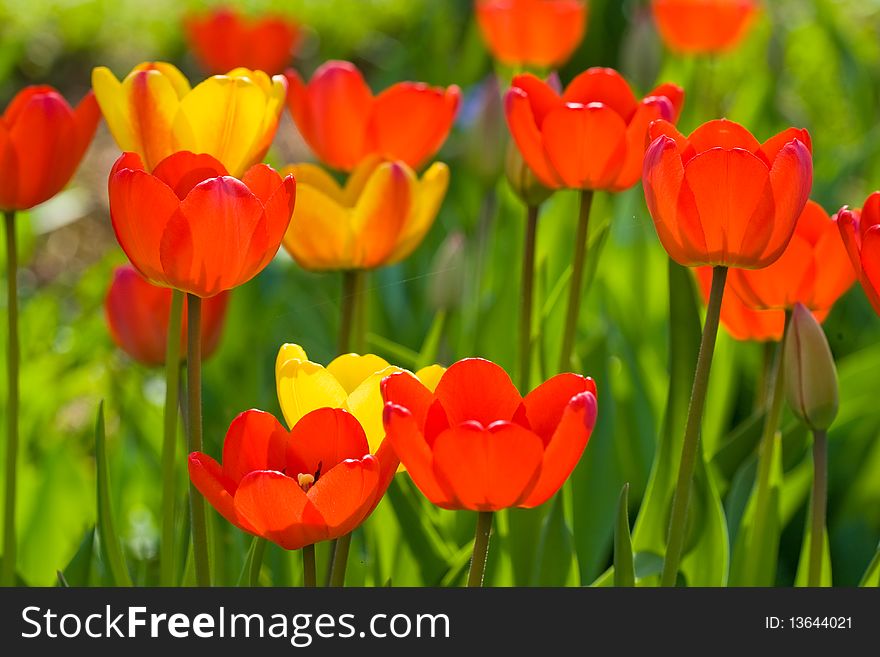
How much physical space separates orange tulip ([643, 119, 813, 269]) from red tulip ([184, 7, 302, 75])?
5.70ft

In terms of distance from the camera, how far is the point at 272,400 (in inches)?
55.7

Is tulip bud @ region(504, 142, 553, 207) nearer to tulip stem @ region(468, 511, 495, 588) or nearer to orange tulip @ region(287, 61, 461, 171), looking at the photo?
orange tulip @ region(287, 61, 461, 171)

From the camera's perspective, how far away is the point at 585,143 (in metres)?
0.91

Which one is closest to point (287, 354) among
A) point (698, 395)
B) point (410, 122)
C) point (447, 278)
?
point (698, 395)

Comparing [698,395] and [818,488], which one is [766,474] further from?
[698,395]

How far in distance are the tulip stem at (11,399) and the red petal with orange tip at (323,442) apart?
33cm

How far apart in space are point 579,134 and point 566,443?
332 mm

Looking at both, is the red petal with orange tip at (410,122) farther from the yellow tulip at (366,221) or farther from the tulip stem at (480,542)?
the tulip stem at (480,542)

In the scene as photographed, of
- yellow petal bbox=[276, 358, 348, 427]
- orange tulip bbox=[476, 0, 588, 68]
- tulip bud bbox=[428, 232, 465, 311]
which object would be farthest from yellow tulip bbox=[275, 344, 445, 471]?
orange tulip bbox=[476, 0, 588, 68]

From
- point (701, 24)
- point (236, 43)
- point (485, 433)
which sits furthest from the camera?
point (236, 43)

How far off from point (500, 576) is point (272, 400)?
46 centimetres

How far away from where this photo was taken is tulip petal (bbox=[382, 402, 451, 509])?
0.63 m
